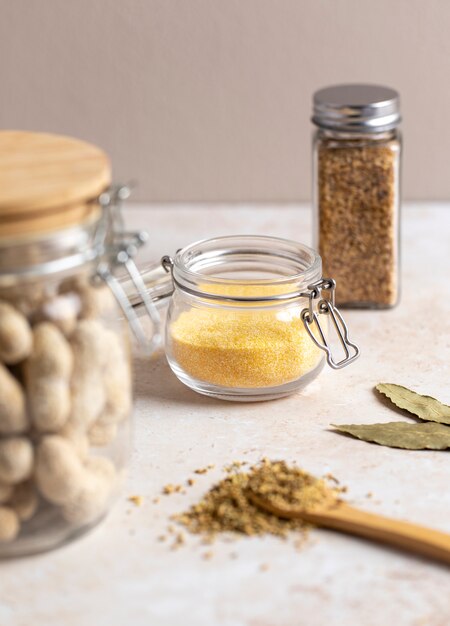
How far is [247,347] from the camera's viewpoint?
105 centimetres

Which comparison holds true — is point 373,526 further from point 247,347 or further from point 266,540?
point 247,347

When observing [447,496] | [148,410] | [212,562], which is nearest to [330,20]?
[148,410]

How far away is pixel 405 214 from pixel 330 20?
0.35 metres

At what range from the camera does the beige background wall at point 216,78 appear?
5.63 ft

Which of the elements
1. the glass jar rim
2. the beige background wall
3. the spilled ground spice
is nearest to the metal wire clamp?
the glass jar rim

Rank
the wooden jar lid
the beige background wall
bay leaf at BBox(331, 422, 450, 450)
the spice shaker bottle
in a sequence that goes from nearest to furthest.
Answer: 1. the wooden jar lid
2. bay leaf at BBox(331, 422, 450, 450)
3. the spice shaker bottle
4. the beige background wall

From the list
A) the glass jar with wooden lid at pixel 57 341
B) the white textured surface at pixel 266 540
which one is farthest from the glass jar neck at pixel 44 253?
the white textured surface at pixel 266 540

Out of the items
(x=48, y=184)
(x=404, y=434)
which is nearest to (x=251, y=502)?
(x=404, y=434)

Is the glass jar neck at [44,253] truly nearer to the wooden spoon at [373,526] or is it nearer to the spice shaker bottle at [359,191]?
the wooden spoon at [373,526]

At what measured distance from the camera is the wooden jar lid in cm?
72

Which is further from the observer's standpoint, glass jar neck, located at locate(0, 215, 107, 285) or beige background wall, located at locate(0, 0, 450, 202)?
beige background wall, located at locate(0, 0, 450, 202)

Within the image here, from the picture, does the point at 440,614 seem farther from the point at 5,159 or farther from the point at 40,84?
the point at 40,84

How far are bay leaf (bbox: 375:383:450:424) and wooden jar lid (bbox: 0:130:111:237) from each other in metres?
0.43

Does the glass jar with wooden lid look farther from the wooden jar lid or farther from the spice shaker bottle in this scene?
the spice shaker bottle
